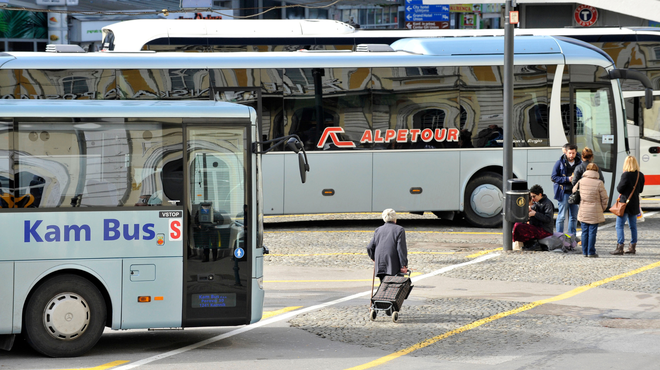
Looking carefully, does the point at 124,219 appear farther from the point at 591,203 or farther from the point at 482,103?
the point at 482,103

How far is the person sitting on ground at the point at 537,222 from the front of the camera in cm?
1459

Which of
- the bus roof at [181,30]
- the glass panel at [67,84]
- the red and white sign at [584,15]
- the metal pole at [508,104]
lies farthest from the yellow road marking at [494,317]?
the red and white sign at [584,15]

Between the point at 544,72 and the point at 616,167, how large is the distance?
94.3 inches

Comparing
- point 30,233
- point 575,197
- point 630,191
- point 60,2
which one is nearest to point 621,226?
point 630,191

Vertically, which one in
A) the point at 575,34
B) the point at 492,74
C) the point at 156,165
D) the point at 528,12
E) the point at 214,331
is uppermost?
the point at 528,12

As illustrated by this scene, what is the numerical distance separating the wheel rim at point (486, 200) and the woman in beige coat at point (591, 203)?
3.65 metres

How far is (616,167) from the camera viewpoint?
17672 mm

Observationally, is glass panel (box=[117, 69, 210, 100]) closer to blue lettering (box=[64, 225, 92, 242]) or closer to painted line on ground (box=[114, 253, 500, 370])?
painted line on ground (box=[114, 253, 500, 370])

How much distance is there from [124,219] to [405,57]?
10100mm

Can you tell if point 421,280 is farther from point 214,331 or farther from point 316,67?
point 316,67

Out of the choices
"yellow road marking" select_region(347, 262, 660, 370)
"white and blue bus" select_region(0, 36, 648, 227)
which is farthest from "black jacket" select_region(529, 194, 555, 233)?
"white and blue bus" select_region(0, 36, 648, 227)

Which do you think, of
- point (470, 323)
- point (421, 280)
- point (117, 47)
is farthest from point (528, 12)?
point (470, 323)

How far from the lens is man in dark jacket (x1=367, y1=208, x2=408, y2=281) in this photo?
9805 millimetres

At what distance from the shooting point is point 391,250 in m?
9.82
